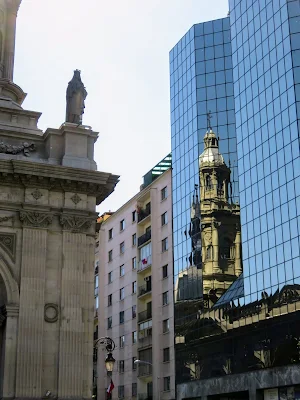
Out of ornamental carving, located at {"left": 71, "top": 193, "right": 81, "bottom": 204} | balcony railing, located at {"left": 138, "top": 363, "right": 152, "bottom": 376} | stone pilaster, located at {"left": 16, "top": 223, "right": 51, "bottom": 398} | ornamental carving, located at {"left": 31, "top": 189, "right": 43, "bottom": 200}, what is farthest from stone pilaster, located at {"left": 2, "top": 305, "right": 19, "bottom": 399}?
balcony railing, located at {"left": 138, "top": 363, "right": 152, "bottom": 376}

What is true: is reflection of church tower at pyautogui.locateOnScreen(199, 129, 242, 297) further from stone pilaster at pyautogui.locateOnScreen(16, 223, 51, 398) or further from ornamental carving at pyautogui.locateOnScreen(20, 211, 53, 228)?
stone pilaster at pyautogui.locateOnScreen(16, 223, 51, 398)

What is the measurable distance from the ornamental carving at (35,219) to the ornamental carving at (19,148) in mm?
2858

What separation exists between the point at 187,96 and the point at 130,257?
17.3 m

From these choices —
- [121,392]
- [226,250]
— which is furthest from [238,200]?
[121,392]

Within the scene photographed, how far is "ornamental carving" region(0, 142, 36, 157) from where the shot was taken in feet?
103

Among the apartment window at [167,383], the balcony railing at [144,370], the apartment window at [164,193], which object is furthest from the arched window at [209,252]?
the balcony railing at [144,370]

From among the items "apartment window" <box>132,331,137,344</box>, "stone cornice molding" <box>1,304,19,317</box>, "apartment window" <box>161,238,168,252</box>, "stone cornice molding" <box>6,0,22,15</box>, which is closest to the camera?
"stone cornice molding" <box>1,304,19,317</box>

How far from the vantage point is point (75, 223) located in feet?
103

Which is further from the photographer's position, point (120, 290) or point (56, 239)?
point (120, 290)

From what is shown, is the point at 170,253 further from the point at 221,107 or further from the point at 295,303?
the point at 295,303

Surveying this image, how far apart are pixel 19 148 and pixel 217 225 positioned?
32.7 metres

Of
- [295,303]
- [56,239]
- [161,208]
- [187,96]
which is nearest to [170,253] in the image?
[161,208]

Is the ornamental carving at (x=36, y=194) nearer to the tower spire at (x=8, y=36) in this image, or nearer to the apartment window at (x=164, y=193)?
the tower spire at (x=8, y=36)

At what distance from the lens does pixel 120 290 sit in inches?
2990
